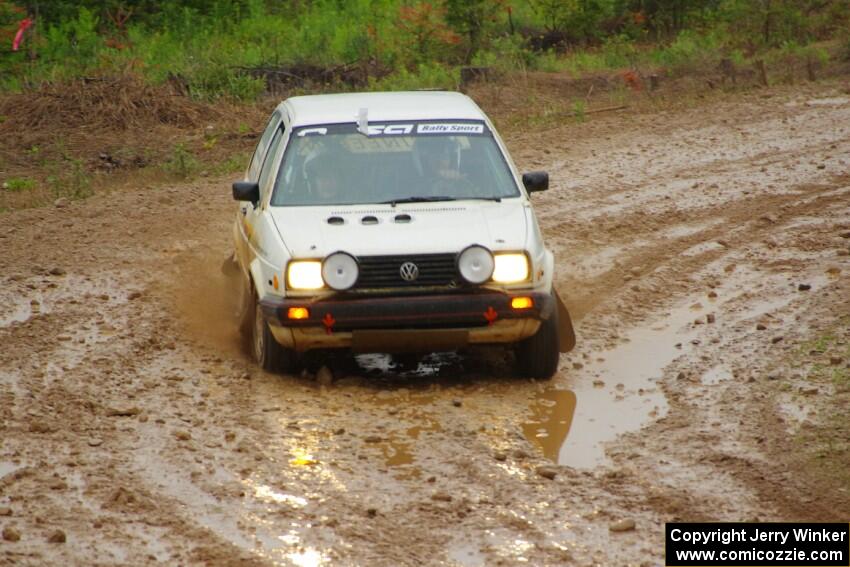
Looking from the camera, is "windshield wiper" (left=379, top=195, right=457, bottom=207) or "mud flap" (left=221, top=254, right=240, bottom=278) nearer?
"windshield wiper" (left=379, top=195, right=457, bottom=207)

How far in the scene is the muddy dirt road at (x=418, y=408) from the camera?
5402 millimetres

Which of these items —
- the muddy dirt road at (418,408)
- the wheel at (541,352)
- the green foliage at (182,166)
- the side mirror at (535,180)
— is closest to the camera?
the muddy dirt road at (418,408)

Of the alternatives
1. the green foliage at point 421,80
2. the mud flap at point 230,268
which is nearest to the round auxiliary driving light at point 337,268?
the mud flap at point 230,268

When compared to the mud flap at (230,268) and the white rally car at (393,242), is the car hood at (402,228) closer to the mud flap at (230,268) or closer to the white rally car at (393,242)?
the white rally car at (393,242)

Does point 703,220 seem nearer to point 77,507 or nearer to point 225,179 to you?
Result: point 225,179

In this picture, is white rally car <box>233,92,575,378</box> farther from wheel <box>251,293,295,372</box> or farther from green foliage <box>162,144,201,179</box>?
green foliage <box>162,144,201,179</box>

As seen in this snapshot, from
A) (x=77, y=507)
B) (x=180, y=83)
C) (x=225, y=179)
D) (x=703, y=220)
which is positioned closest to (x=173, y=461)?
(x=77, y=507)

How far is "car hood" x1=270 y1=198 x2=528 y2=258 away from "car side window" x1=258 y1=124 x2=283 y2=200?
383mm

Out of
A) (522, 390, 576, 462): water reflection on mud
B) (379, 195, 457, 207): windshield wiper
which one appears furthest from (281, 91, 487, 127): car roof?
(522, 390, 576, 462): water reflection on mud

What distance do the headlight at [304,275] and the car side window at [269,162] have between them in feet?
3.49

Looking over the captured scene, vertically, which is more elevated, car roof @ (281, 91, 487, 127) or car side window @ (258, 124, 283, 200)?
car roof @ (281, 91, 487, 127)

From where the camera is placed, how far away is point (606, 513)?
5.61 meters

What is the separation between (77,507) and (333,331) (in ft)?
6.92

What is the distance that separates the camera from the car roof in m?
8.55
